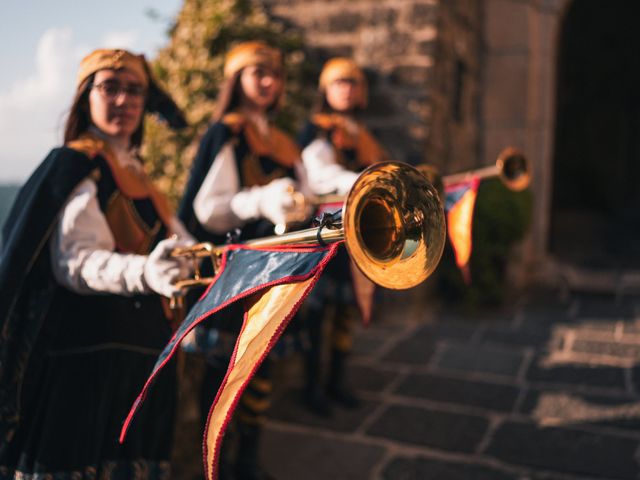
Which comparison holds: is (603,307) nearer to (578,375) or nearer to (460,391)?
(578,375)

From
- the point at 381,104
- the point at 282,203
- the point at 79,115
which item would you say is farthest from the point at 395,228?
the point at 381,104

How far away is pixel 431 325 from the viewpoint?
215 inches

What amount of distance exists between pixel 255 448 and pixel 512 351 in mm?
2605

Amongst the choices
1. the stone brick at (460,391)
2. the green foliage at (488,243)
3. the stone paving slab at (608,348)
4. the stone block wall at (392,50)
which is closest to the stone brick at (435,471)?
the stone brick at (460,391)

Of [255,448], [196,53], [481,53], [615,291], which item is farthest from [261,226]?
[615,291]

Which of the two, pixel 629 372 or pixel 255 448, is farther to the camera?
pixel 629 372

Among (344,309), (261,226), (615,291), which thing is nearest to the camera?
(261,226)

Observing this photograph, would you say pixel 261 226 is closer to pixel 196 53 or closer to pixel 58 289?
pixel 58 289

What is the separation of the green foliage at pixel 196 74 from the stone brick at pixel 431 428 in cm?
202

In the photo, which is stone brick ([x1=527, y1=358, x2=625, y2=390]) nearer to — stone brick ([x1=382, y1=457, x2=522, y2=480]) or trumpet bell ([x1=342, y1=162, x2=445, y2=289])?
stone brick ([x1=382, y1=457, x2=522, y2=480])

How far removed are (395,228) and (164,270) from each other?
0.63 meters

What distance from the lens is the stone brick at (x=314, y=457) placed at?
118 inches

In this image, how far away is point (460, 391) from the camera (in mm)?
3963

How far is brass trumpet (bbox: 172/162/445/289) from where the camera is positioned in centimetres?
141
